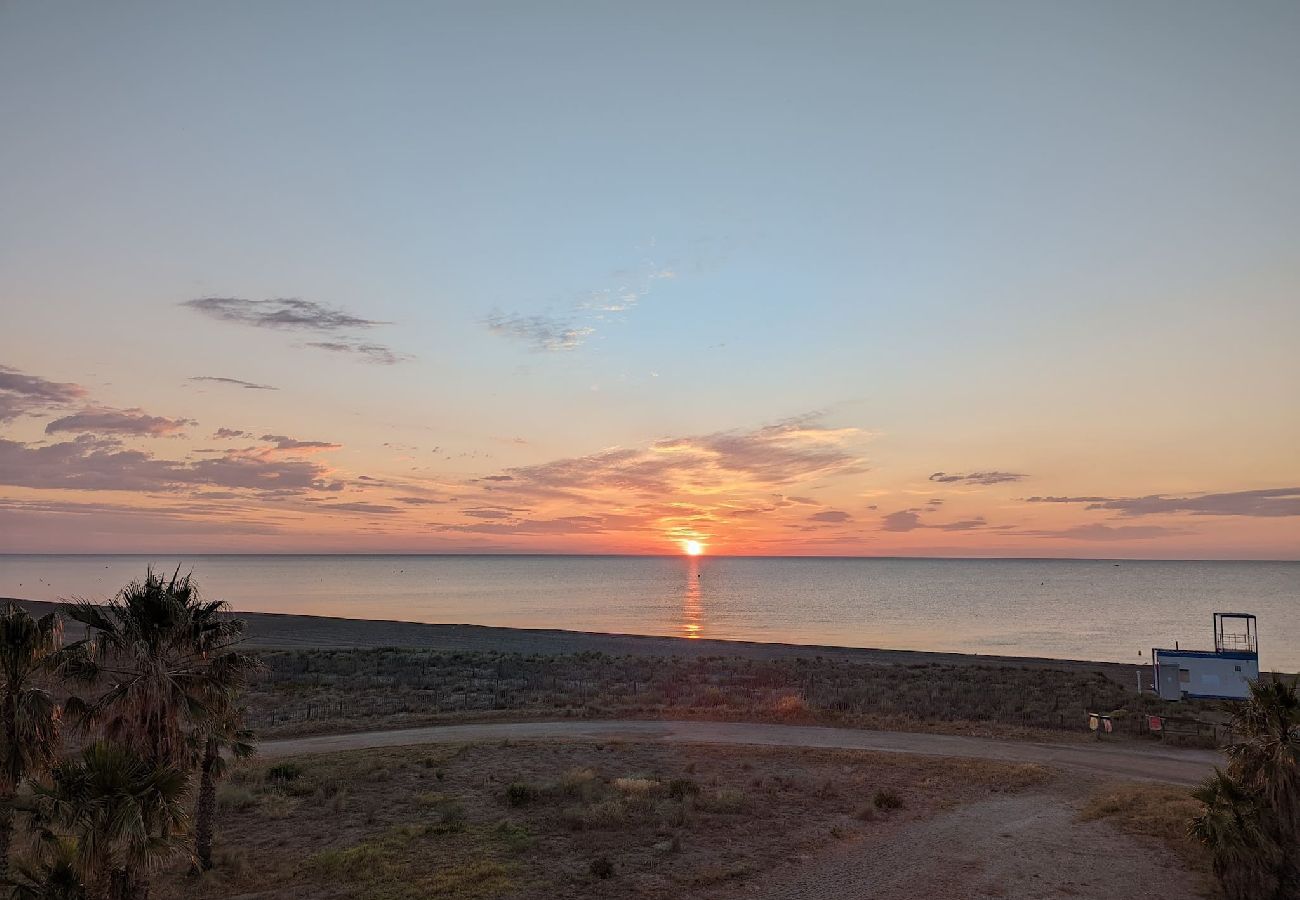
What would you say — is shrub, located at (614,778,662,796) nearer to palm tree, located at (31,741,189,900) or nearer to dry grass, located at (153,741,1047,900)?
dry grass, located at (153,741,1047,900)

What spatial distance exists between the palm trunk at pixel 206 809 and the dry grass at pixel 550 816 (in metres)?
0.50

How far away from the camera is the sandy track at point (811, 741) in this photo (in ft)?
94.5

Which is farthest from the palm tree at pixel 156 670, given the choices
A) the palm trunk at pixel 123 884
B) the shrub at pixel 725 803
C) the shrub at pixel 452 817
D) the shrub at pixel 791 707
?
the shrub at pixel 791 707

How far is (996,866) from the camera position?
64.2ft

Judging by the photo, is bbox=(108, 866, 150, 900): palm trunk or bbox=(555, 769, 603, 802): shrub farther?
bbox=(555, 769, 603, 802): shrub

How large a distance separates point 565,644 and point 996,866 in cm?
6750

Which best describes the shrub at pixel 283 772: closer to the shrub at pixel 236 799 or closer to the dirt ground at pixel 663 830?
the dirt ground at pixel 663 830

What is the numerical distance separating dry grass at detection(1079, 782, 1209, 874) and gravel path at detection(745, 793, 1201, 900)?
500 mm

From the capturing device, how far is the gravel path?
18203 millimetres

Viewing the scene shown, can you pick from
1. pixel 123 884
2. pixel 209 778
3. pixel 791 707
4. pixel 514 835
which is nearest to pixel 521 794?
pixel 514 835

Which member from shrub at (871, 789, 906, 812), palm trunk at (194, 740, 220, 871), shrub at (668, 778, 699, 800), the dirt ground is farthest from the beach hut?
palm trunk at (194, 740, 220, 871)

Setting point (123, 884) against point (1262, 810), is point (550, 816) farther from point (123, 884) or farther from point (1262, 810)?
point (1262, 810)

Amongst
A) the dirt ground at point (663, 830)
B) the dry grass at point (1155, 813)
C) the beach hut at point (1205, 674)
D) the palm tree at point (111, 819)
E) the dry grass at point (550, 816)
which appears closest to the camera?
the palm tree at point (111, 819)

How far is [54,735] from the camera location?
16188 millimetres
